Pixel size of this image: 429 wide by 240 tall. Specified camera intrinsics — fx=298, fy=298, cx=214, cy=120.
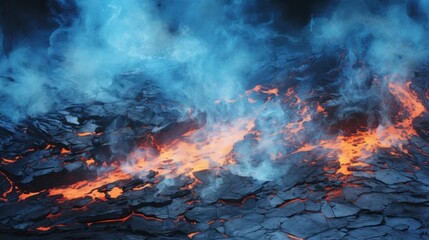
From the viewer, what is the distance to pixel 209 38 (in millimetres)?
12469

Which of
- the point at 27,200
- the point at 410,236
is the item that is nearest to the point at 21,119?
the point at 27,200

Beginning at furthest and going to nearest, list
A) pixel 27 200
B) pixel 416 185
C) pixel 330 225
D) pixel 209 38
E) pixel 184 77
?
pixel 209 38, pixel 184 77, pixel 27 200, pixel 416 185, pixel 330 225

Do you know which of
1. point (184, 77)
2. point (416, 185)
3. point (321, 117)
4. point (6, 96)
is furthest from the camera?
point (184, 77)

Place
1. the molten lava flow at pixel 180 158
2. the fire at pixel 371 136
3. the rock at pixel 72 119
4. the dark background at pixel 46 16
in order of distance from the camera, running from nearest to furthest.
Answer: the molten lava flow at pixel 180 158
the fire at pixel 371 136
the rock at pixel 72 119
the dark background at pixel 46 16

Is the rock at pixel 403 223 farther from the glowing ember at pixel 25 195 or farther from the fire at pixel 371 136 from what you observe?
the glowing ember at pixel 25 195

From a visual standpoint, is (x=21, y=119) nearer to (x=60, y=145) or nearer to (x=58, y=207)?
(x=60, y=145)

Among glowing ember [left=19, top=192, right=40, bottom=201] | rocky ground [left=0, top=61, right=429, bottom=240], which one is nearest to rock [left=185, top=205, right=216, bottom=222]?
rocky ground [left=0, top=61, right=429, bottom=240]

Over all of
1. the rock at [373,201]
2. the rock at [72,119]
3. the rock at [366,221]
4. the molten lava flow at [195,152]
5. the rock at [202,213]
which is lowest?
the rock at [366,221]

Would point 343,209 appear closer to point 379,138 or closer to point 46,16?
point 379,138

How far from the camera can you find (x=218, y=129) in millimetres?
8453

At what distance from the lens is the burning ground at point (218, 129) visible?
16.6ft

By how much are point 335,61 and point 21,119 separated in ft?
31.9

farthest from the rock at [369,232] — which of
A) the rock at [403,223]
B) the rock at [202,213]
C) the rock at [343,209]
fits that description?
the rock at [202,213]

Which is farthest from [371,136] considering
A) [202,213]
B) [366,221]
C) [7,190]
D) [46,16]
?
[46,16]
